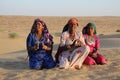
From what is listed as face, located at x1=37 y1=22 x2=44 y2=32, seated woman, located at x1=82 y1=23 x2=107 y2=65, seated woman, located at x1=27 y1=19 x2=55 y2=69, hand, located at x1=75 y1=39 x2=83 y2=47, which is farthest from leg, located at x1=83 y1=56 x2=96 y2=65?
face, located at x1=37 y1=22 x2=44 y2=32

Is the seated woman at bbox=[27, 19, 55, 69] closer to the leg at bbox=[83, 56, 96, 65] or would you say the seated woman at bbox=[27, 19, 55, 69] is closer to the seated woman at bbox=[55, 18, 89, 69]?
the seated woman at bbox=[55, 18, 89, 69]

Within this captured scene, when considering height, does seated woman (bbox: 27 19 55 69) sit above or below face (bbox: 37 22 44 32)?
below

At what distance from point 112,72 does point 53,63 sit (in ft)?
5.78

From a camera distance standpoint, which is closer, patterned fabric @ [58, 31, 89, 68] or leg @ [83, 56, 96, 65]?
patterned fabric @ [58, 31, 89, 68]

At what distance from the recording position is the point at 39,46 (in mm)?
9969

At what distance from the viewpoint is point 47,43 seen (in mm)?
9969

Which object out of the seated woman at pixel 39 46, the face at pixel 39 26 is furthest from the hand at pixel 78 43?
the face at pixel 39 26

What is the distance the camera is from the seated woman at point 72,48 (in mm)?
9672

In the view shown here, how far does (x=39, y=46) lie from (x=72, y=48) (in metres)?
0.94

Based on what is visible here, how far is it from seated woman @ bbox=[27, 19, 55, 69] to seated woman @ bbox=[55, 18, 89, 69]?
411mm

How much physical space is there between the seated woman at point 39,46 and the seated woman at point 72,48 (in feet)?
1.35

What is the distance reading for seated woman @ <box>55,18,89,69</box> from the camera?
9672mm

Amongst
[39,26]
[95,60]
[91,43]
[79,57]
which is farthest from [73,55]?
[39,26]

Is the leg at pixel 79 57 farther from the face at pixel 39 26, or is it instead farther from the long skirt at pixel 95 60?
the face at pixel 39 26
